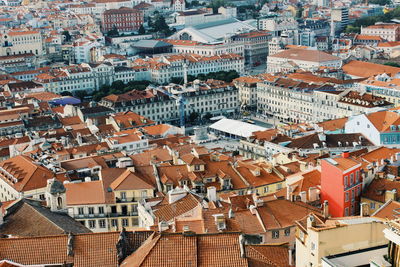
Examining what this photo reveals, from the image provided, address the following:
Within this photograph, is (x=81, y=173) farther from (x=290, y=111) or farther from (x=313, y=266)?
(x=290, y=111)

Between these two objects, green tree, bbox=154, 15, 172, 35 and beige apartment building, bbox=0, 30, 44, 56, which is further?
green tree, bbox=154, 15, 172, 35

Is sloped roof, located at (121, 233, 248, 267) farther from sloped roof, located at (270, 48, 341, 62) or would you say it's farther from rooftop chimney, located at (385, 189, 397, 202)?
sloped roof, located at (270, 48, 341, 62)

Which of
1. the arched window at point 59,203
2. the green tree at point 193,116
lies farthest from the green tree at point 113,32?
the arched window at point 59,203

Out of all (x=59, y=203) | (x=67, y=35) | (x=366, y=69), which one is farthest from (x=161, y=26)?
(x=59, y=203)

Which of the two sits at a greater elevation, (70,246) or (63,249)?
(70,246)

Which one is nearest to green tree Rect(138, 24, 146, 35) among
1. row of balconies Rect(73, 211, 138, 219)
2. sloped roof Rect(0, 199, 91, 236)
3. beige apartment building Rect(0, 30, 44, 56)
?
beige apartment building Rect(0, 30, 44, 56)

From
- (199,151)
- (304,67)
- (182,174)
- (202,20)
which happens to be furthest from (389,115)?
(202,20)

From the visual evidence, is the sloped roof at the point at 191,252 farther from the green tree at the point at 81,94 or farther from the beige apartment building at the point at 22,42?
the beige apartment building at the point at 22,42

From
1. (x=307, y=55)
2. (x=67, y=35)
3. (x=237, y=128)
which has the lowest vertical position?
(x=237, y=128)

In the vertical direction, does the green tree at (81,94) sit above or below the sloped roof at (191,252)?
below

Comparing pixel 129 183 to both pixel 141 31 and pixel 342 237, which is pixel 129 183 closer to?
pixel 342 237

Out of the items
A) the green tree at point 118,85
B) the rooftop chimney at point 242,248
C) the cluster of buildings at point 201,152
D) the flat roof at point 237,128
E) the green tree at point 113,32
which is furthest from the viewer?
the green tree at point 113,32
